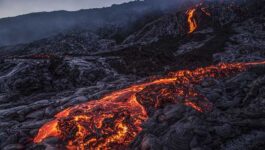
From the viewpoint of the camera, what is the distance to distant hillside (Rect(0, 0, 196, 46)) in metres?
145

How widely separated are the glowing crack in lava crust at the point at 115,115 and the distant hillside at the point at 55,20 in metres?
116

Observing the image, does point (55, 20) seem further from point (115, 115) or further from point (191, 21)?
point (115, 115)

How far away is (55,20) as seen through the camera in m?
166

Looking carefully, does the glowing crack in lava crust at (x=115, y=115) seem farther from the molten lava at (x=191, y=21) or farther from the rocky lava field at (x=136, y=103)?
the molten lava at (x=191, y=21)

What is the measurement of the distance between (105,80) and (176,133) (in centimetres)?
2196

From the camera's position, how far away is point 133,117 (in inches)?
798

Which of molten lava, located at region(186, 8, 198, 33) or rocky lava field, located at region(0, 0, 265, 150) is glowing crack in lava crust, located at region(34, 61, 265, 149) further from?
molten lava, located at region(186, 8, 198, 33)

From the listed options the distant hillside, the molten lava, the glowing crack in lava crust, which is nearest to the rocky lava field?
the glowing crack in lava crust

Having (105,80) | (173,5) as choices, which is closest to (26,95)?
(105,80)

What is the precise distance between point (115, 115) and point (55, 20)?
15330 cm

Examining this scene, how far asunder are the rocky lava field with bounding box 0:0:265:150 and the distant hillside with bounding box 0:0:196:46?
9809cm

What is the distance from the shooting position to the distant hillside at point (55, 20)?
14530 centimetres

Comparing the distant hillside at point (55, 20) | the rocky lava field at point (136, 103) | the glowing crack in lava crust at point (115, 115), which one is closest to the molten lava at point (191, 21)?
the rocky lava field at point (136, 103)

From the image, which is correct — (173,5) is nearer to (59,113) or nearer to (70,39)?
(70,39)
